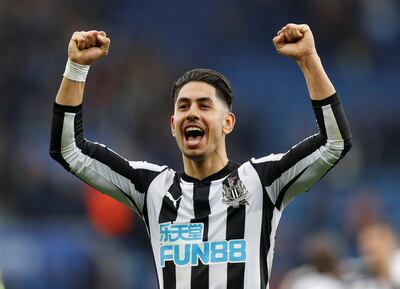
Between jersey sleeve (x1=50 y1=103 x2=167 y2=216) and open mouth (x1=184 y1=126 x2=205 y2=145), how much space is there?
257 mm

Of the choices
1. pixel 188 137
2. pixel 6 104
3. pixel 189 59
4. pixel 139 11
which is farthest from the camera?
pixel 139 11

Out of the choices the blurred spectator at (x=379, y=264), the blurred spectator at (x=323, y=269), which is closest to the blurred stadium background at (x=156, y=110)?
A: the blurred spectator at (x=323, y=269)

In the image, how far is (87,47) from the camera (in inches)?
194

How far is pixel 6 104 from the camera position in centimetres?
1370

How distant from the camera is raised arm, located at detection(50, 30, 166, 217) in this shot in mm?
4910

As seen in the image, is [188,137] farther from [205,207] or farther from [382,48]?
[382,48]

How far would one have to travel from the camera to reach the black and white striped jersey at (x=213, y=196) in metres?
4.73

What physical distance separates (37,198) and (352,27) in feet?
19.0

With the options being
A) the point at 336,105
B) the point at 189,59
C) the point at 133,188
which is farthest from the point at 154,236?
the point at 189,59

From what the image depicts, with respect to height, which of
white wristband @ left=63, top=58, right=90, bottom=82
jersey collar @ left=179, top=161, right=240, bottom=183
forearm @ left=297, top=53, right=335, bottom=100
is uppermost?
white wristband @ left=63, top=58, right=90, bottom=82

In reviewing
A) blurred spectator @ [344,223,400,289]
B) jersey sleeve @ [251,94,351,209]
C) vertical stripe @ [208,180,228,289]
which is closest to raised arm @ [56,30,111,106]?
vertical stripe @ [208,180,228,289]

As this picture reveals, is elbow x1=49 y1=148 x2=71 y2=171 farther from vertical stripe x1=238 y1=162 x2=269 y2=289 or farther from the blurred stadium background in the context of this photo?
the blurred stadium background

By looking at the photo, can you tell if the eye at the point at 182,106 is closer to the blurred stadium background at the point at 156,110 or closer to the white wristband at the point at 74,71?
the white wristband at the point at 74,71

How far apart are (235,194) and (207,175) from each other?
0.20m
